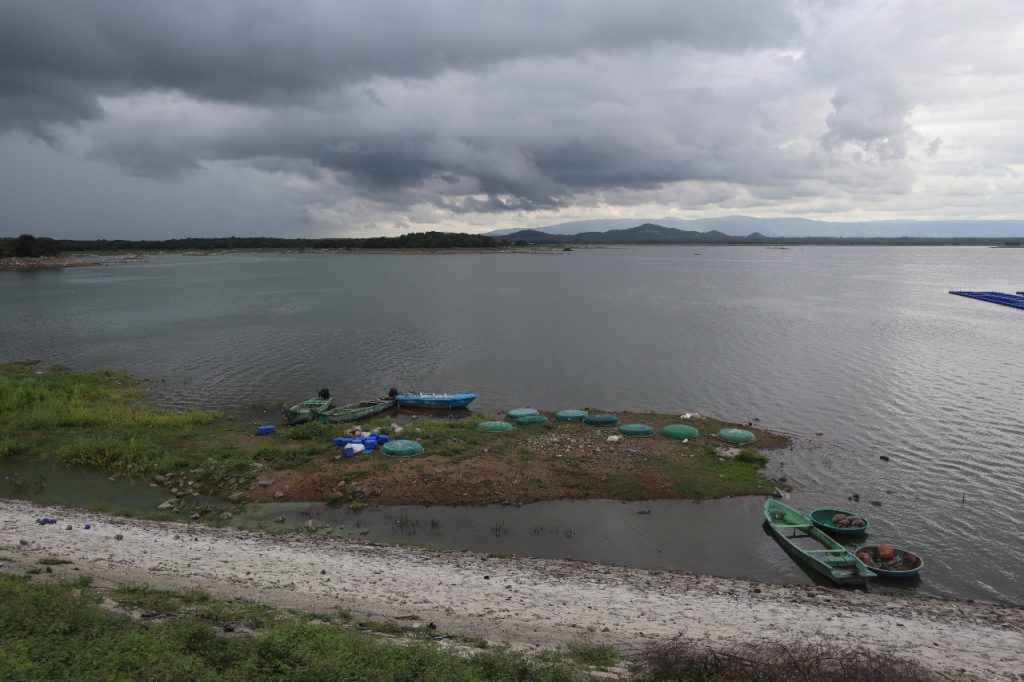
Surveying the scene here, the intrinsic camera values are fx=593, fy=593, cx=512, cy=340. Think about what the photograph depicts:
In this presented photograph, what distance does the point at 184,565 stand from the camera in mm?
17641

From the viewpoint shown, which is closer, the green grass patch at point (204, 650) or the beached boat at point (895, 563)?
the green grass patch at point (204, 650)

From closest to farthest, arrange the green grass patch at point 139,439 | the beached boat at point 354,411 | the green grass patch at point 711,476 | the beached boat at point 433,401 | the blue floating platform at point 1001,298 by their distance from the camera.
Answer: the green grass patch at point 711,476
the green grass patch at point 139,439
the beached boat at point 354,411
the beached boat at point 433,401
the blue floating platform at point 1001,298

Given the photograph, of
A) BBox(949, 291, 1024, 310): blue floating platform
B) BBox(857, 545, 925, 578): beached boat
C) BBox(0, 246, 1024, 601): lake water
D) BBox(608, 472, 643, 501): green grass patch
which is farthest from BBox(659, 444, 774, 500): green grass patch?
BBox(949, 291, 1024, 310): blue floating platform

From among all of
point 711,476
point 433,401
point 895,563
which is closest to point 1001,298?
point 711,476

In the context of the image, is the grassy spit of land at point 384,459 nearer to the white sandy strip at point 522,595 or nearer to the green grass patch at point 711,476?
the green grass patch at point 711,476

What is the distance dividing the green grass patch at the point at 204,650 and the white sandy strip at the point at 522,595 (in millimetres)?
2210

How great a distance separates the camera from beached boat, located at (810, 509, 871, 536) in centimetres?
2265

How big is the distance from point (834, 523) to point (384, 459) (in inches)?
759

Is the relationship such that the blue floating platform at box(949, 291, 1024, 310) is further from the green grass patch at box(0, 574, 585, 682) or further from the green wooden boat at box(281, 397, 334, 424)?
the green grass patch at box(0, 574, 585, 682)

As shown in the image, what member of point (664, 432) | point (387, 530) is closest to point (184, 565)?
point (387, 530)

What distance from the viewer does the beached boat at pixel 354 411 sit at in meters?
34.6

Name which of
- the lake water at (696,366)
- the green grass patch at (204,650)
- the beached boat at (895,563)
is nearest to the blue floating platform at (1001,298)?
the lake water at (696,366)

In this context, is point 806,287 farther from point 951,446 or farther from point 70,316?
point 70,316

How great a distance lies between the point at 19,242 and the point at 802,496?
824ft
